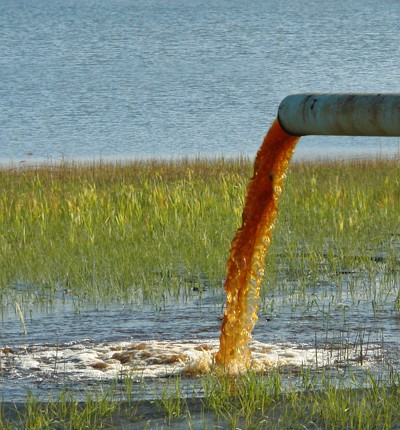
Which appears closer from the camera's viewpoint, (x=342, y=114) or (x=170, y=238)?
(x=342, y=114)

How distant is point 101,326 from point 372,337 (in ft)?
5.63

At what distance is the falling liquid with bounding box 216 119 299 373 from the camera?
22.8 feet

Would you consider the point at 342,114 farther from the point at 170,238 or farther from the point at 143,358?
the point at 170,238

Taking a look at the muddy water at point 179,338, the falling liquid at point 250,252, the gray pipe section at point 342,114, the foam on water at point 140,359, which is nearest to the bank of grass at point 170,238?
the muddy water at point 179,338

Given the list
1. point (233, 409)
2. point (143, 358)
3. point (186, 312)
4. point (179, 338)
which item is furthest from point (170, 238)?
point (233, 409)

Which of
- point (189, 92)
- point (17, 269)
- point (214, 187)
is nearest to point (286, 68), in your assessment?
point (189, 92)

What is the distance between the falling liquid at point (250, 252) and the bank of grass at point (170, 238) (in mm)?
1741

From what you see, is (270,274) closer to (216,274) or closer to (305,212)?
(216,274)

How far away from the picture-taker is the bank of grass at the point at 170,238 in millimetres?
9586

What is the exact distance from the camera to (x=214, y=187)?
15.1m

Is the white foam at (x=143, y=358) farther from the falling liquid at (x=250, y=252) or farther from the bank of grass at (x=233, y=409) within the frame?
the bank of grass at (x=233, y=409)

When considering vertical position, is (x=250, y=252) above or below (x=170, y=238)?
above

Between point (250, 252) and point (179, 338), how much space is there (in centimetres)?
83

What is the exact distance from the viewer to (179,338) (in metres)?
7.61
